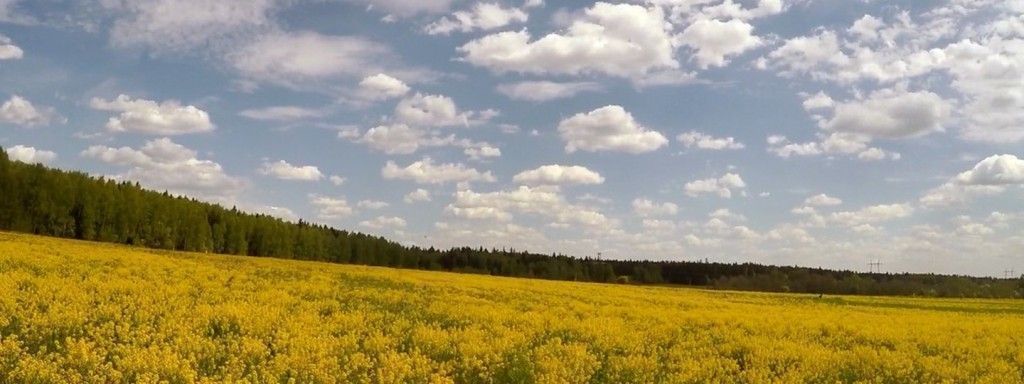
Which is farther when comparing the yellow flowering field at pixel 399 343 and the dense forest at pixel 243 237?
the dense forest at pixel 243 237

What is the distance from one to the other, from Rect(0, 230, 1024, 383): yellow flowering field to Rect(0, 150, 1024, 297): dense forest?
88506 mm

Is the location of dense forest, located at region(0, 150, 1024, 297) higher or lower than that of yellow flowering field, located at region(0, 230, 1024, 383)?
higher

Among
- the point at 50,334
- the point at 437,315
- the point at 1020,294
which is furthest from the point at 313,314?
the point at 1020,294

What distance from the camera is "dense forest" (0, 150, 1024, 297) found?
101 meters

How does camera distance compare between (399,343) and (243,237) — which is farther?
(243,237)

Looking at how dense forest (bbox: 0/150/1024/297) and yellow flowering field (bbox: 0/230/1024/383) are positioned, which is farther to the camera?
dense forest (bbox: 0/150/1024/297)

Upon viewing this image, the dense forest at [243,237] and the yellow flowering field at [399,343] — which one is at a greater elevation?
the dense forest at [243,237]

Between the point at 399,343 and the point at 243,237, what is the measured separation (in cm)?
12133

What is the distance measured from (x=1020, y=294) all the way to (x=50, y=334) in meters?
120

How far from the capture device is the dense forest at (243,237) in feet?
332

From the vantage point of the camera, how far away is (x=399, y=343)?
14.8 m

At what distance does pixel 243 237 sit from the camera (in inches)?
5044

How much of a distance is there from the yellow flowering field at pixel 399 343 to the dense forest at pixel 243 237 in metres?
88.5

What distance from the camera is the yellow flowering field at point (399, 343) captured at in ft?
37.9
